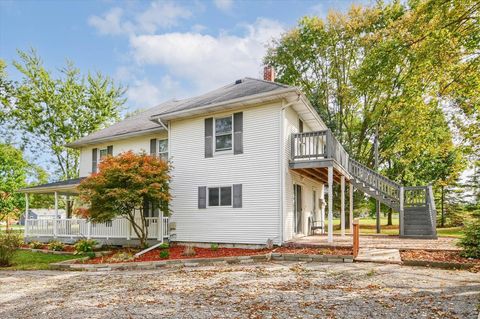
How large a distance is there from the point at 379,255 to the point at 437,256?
154 centimetres

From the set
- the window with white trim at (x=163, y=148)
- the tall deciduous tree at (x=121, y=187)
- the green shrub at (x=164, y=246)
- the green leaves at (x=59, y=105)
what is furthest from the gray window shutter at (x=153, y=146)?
the green leaves at (x=59, y=105)

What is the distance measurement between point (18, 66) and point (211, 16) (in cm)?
2070

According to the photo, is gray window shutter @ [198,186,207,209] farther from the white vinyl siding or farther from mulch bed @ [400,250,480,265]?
mulch bed @ [400,250,480,265]

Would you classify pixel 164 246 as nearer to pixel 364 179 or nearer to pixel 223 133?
pixel 223 133

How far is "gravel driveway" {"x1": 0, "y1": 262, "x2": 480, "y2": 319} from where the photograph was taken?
5.36 m

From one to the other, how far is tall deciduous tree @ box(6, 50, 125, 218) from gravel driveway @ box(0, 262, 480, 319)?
21.4 metres

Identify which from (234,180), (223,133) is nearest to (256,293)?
(234,180)

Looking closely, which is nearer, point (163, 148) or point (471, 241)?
point (471, 241)

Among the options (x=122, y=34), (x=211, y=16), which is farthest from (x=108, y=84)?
(x=211, y=16)

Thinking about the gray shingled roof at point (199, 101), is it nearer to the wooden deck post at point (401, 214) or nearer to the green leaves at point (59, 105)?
the wooden deck post at point (401, 214)

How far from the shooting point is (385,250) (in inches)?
416

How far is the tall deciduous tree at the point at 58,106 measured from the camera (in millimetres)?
27812

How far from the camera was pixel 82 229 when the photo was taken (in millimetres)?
17047

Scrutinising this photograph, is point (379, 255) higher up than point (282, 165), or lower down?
lower down
